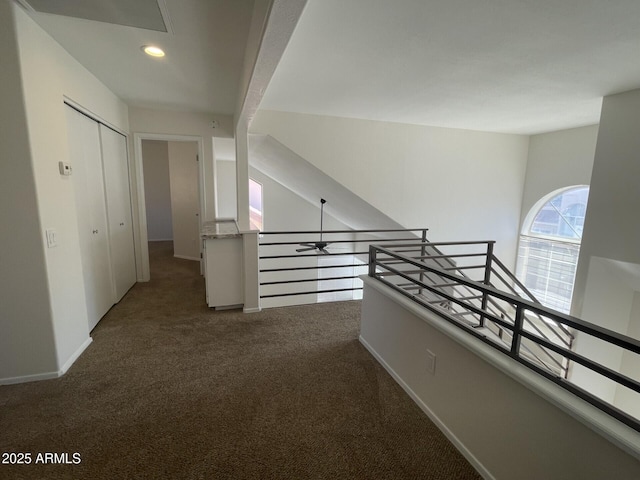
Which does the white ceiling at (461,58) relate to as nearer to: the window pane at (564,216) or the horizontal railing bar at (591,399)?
the window pane at (564,216)

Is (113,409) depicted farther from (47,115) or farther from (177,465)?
(47,115)

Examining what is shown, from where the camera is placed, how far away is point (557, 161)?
4293 millimetres

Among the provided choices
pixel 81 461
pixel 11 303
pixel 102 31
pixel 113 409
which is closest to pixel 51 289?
pixel 11 303

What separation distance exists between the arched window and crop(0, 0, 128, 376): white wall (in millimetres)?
6108

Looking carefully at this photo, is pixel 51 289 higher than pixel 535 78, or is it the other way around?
pixel 535 78

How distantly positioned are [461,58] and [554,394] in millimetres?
2274

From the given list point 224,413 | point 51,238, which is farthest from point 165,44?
point 224,413

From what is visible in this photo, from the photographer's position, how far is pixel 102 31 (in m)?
1.99

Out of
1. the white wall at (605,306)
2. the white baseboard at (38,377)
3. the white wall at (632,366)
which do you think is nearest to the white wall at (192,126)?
the white baseboard at (38,377)

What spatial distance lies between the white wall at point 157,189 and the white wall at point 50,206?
5358 millimetres

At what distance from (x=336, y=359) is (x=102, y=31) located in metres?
2.99

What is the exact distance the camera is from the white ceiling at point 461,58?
64.6 inches

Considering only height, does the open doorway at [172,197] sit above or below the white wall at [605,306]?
above

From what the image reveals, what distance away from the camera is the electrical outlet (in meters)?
1.71
